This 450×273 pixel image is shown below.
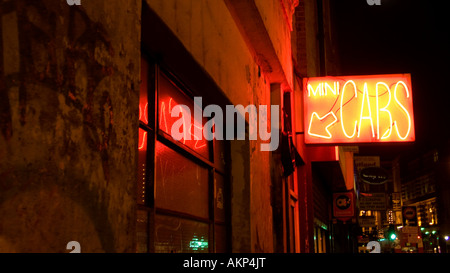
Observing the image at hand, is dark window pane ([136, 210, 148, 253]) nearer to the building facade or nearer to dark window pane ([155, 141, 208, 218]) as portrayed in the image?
the building facade

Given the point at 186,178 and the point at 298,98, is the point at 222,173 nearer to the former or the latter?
the point at 186,178

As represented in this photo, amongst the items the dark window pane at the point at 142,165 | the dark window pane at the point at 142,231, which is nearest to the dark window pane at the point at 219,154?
the dark window pane at the point at 142,165

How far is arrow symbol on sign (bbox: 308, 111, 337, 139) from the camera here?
334 inches

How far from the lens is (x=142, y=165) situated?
Result: 11.0ft

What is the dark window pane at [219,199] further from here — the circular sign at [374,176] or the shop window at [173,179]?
the circular sign at [374,176]

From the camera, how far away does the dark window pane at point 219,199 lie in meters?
5.07

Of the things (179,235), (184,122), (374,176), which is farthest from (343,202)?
(179,235)

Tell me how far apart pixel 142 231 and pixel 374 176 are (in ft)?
55.1

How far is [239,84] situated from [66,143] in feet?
11.8

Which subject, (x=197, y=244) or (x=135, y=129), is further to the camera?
(x=197, y=244)

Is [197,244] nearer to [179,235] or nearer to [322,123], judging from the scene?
[179,235]

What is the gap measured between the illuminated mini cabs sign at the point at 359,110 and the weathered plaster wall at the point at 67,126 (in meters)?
6.25
